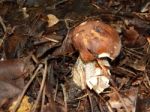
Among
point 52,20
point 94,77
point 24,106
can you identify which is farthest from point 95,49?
point 52,20

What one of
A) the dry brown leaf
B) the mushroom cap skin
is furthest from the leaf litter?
the mushroom cap skin

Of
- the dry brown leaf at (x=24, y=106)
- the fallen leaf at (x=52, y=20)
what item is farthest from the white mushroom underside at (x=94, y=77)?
the fallen leaf at (x=52, y=20)

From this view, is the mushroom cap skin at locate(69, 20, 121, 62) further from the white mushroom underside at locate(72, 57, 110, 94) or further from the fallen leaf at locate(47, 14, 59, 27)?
the fallen leaf at locate(47, 14, 59, 27)

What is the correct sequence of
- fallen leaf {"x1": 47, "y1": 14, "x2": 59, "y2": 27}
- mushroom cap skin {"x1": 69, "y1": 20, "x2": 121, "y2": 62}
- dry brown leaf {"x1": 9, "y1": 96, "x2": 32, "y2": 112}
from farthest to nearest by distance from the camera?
fallen leaf {"x1": 47, "y1": 14, "x2": 59, "y2": 27}, dry brown leaf {"x1": 9, "y1": 96, "x2": 32, "y2": 112}, mushroom cap skin {"x1": 69, "y1": 20, "x2": 121, "y2": 62}

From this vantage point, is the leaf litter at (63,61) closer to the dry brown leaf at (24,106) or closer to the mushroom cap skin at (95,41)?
the dry brown leaf at (24,106)

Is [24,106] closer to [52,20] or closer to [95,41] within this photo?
[95,41]

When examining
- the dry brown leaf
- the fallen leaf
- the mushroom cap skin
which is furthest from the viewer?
the fallen leaf

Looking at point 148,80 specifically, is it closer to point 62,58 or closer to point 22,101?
point 62,58
